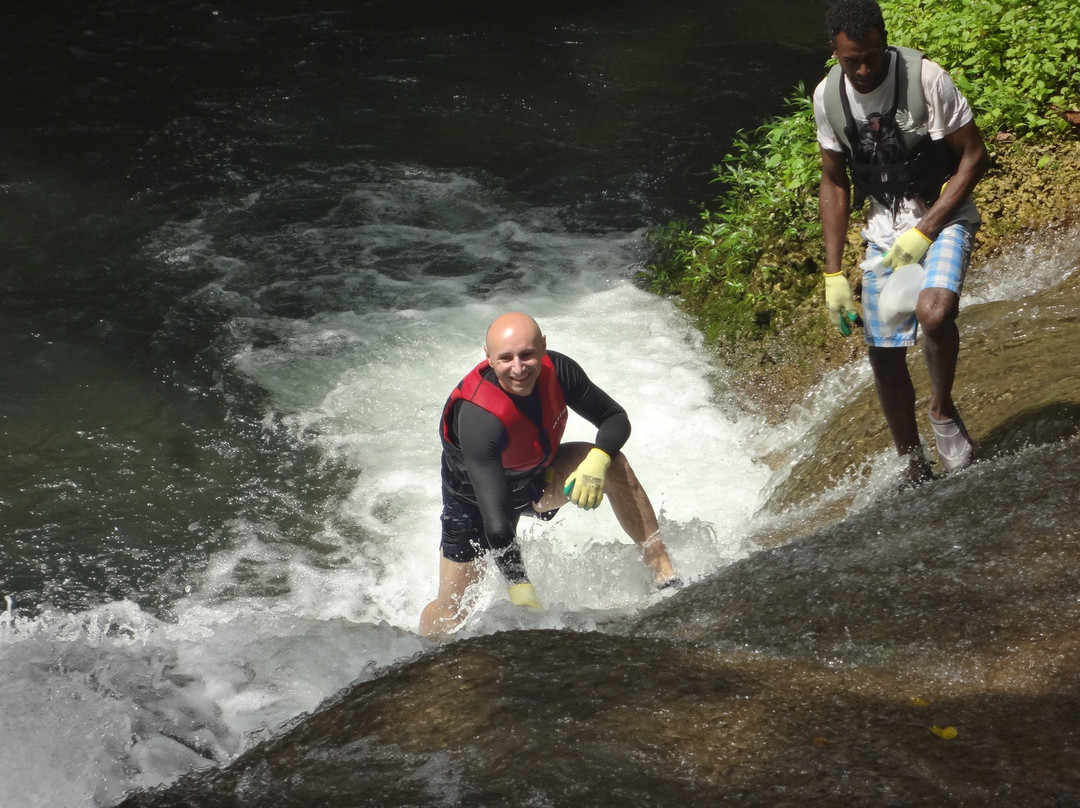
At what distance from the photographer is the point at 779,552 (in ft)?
13.0

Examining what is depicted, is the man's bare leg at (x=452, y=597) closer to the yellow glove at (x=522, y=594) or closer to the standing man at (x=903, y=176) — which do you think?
the yellow glove at (x=522, y=594)

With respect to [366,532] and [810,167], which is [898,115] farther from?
[366,532]

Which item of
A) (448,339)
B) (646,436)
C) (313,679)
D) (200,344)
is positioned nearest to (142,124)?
(200,344)

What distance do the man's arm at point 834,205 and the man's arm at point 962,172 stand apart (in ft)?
1.39

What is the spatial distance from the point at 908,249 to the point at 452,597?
2517mm

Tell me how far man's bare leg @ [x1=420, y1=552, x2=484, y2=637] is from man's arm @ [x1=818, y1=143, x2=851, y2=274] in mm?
2082

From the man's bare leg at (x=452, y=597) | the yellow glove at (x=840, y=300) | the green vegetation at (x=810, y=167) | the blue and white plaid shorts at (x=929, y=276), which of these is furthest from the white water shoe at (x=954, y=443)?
the green vegetation at (x=810, y=167)

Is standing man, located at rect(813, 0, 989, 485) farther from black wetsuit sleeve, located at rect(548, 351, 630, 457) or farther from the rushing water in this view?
the rushing water

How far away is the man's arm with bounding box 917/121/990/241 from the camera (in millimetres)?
4012

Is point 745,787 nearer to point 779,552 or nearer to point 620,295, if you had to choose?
point 779,552

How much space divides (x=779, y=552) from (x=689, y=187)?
649cm

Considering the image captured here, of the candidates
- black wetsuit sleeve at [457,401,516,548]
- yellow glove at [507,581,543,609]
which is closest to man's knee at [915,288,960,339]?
black wetsuit sleeve at [457,401,516,548]

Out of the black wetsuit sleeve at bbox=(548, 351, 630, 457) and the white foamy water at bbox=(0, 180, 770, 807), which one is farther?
the black wetsuit sleeve at bbox=(548, 351, 630, 457)

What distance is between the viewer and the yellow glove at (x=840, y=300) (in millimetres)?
4414
